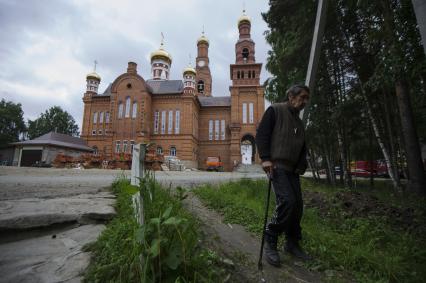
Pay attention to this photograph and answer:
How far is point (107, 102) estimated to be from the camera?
3806cm

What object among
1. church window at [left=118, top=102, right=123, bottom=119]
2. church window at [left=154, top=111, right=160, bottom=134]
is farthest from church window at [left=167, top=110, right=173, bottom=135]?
church window at [left=118, top=102, right=123, bottom=119]

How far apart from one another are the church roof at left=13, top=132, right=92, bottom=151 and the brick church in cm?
145

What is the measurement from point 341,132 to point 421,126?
18.7 feet

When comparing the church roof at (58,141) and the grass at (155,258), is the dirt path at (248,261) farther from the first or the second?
the church roof at (58,141)

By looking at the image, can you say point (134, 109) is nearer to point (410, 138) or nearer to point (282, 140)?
point (410, 138)

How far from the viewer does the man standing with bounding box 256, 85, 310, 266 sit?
7.77 ft

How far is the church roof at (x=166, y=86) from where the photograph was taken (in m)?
38.1

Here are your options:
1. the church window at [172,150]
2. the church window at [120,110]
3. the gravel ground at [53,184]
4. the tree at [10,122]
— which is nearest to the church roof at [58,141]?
the church window at [120,110]

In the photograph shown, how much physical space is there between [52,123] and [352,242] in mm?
69262

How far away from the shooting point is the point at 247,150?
3544 cm

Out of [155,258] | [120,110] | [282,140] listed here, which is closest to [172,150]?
[120,110]

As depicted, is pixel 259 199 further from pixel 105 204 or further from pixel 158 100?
pixel 158 100

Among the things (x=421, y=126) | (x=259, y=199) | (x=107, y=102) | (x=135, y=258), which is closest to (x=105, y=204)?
(x=135, y=258)

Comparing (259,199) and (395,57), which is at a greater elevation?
(395,57)
